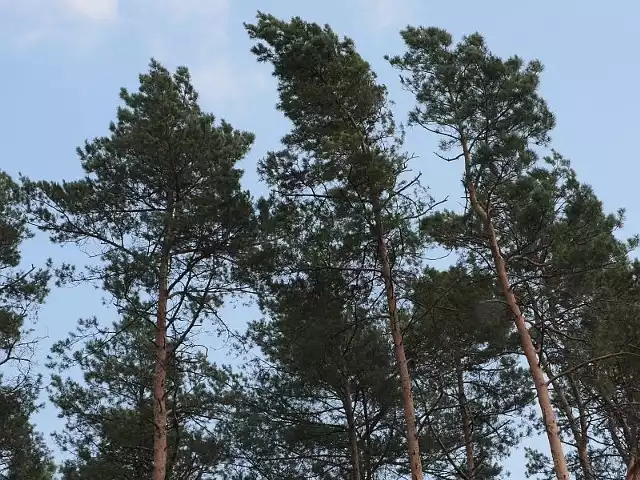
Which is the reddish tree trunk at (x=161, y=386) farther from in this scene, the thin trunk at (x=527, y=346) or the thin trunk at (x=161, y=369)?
the thin trunk at (x=527, y=346)

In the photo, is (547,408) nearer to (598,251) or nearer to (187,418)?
(598,251)

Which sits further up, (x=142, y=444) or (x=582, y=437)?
(x=142, y=444)

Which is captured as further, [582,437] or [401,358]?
[582,437]

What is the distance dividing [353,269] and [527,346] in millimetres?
3117

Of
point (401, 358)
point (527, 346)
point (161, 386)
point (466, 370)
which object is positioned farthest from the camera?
point (466, 370)

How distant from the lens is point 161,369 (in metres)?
11.4

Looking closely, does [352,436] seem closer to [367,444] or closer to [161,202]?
[367,444]

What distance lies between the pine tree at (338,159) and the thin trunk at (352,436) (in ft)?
11.8

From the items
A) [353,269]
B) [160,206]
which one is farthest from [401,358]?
[160,206]

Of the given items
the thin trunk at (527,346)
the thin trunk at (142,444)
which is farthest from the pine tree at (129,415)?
the thin trunk at (527,346)

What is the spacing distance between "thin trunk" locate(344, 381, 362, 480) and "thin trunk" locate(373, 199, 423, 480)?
10.4 ft

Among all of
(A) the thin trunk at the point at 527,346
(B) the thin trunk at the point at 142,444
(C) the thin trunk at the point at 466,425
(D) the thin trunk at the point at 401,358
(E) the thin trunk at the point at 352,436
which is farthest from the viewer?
(B) the thin trunk at the point at 142,444

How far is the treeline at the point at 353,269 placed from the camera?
11.1 meters

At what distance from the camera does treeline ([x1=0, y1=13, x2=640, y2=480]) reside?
11062 mm
